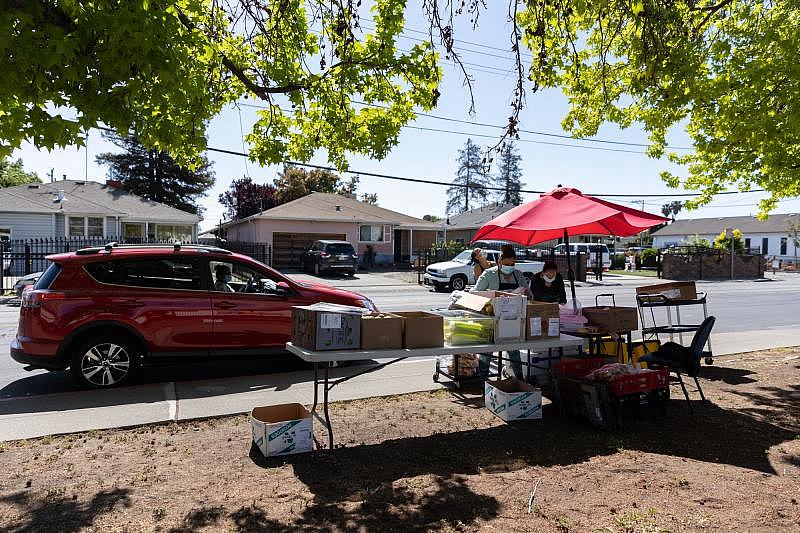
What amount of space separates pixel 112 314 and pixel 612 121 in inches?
330

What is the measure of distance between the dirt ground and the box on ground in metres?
0.87

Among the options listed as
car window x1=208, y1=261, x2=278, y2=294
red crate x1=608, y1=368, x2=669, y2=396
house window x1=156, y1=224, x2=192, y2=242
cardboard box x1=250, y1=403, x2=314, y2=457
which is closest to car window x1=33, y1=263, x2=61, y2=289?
car window x1=208, y1=261, x2=278, y2=294

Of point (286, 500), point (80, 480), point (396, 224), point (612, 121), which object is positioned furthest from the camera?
point (396, 224)

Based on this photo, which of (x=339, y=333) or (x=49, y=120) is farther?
(x=339, y=333)

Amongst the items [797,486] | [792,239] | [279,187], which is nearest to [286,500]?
[797,486]

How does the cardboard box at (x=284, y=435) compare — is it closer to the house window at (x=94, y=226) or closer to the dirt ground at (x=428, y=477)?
the dirt ground at (x=428, y=477)

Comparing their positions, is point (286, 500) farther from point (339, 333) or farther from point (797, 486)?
point (797, 486)

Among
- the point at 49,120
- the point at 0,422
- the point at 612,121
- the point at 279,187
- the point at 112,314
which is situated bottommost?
the point at 0,422

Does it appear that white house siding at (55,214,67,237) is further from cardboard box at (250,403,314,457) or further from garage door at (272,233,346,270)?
cardboard box at (250,403,314,457)

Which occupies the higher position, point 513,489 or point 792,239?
point 792,239

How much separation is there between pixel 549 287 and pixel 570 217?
1.42 m

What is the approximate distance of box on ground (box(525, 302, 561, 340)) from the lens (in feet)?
17.9

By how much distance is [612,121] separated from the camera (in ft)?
30.4

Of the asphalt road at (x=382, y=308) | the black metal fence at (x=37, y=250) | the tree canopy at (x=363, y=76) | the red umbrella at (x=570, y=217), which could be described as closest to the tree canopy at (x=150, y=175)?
the black metal fence at (x=37, y=250)
